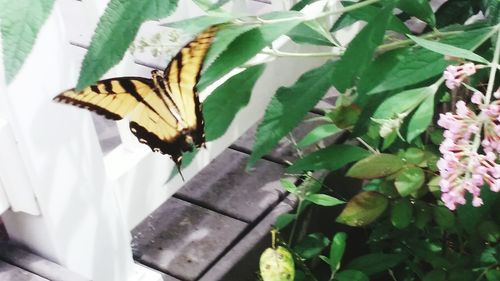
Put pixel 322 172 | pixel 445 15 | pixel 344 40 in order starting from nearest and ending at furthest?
pixel 445 15
pixel 322 172
pixel 344 40

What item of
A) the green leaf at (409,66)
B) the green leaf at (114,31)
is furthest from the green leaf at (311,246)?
the green leaf at (114,31)

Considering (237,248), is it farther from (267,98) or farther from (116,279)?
(267,98)

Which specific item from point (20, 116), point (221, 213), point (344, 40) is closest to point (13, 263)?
point (20, 116)

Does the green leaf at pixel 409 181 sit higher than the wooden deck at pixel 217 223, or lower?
higher

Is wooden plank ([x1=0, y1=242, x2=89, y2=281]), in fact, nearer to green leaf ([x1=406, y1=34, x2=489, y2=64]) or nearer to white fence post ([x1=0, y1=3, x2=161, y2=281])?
white fence post ([x1=0, y1=3, x2=161, y2=281])

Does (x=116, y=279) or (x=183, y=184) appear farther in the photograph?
(x=183, y=184)

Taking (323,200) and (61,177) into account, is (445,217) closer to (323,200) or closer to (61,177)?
(323,200)

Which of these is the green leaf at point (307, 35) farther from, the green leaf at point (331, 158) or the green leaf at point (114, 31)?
the green leaf at point (114, 31)
